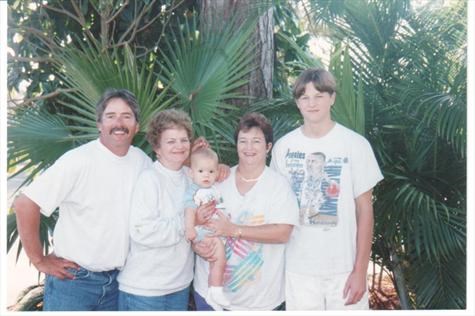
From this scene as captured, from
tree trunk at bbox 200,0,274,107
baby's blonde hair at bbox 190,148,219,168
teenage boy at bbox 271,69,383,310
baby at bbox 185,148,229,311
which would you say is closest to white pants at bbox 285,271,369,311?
teenage boy at bbox 271,69,383,310

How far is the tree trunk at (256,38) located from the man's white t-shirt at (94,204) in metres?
1.01

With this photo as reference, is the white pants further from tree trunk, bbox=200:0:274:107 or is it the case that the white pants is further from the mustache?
tree trunk, bbox=200:0:274:107

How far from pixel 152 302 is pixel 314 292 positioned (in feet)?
2.38

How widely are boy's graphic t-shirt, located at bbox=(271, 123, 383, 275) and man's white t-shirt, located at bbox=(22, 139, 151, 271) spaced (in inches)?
28.9

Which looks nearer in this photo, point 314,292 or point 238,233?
point 238,233

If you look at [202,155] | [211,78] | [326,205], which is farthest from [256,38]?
[326,205]

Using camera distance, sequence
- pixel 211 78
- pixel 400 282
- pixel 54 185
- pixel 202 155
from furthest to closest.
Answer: pixel 400 282
pixel 211 78
pixel 202 155
pixel 54 185

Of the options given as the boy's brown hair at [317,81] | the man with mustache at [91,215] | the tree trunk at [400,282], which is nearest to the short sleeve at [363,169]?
the boy's brown hair at [317,81]

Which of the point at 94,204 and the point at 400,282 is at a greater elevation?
the point at 94,204

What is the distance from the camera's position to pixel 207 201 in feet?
8.00

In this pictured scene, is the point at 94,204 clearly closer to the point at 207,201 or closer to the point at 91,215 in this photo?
the point at 91,215

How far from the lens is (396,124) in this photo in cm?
308

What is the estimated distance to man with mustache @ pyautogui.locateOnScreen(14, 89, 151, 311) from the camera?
243 cm

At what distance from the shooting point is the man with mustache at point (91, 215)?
243 cm
